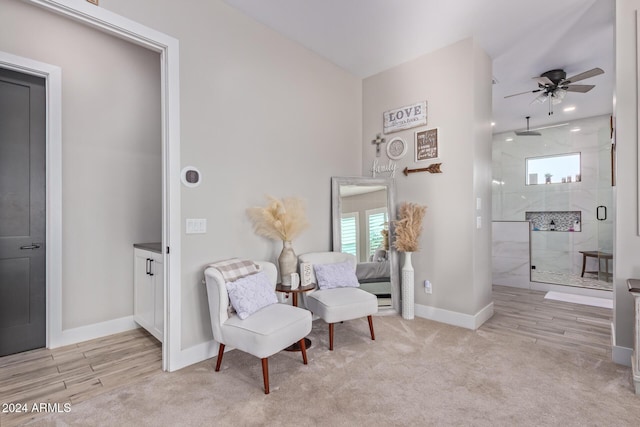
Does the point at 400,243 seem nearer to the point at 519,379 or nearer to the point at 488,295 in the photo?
the point at 488,295

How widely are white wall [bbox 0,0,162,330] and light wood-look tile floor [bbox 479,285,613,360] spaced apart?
3904mm

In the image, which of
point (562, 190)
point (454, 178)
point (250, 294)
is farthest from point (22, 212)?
point (562, 190)

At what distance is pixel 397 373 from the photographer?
230 centimetres

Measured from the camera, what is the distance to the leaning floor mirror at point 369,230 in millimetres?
3635

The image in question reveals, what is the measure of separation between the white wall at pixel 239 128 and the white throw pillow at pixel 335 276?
37cm

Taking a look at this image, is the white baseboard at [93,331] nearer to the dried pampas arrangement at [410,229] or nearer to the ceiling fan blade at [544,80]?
the dried pampas arrangement at [410,229]

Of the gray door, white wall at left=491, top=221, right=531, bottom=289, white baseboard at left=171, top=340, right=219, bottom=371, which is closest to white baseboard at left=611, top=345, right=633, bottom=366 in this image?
white wall at left=491, top=221, right=531, bottom=289

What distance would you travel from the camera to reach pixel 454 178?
3.36 meters

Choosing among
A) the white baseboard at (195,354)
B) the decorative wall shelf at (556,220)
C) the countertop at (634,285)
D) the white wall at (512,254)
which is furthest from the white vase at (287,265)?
the decorative wall shelf at (556,220)

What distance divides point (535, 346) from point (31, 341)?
4.49 metres

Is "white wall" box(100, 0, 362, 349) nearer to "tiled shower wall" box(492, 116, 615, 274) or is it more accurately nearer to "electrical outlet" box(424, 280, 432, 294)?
"electrical outlet" box(424, 280, 432, 294)

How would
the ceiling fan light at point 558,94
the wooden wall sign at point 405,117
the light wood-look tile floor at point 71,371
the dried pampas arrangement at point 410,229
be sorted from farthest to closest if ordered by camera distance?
the ceiling fan light at point 558,94
the wooden wall sign at point 405,117
the dried pampas arrangement at point 410,229
the light wood-look tile floor at point 71,371

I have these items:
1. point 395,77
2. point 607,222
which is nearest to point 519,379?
point 395,77

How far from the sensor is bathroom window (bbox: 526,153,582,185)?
611 cm
